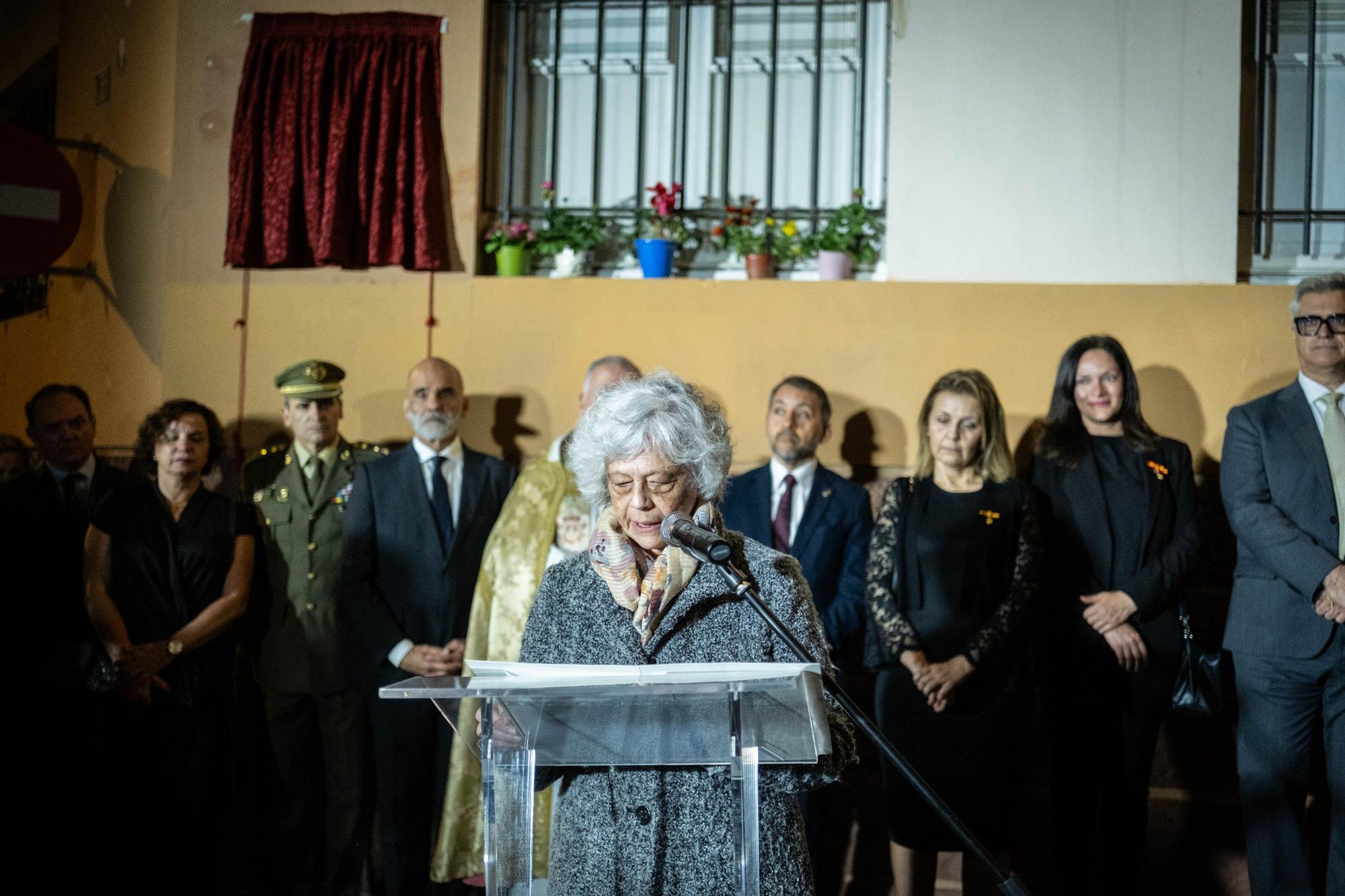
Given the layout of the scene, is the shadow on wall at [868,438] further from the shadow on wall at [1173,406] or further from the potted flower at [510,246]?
the potted flower at [510,246]

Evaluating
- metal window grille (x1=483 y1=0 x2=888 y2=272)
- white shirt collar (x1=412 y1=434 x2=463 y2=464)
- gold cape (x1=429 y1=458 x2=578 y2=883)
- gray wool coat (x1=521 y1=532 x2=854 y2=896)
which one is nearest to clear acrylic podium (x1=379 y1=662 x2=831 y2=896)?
gray wool coat (x1=521 y1=532 x2=854 y2=896)

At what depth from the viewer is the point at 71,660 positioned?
3.89m

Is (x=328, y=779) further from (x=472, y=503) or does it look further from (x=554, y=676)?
(x=554, y=676)

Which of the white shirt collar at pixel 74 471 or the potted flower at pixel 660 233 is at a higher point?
the potted flower at pixel 660 233

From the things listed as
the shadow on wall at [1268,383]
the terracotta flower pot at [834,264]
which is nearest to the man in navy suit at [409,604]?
the terracotta flower pot at [834,264]

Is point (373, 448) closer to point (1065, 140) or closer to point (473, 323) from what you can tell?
point (473, 323)

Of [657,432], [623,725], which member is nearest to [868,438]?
[657,432]

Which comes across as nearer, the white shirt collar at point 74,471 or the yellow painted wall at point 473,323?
the white shirt collar at point 74,471

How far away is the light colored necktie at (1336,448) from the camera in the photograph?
3426mm

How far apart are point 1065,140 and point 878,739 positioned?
3685 millimetres

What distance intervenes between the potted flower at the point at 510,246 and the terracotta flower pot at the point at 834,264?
3.92 feet

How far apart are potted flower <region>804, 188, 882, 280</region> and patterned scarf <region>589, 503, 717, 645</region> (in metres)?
2.98

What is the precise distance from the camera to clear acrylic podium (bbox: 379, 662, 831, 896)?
1577 millimetres

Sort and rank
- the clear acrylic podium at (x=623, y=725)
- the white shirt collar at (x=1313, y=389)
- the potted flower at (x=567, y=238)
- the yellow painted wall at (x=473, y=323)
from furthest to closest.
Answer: the potted flower at (x=567, y=238)
the yellow painted wall at (x=473, y=323)
the white shirt collar at (x=1313, y=389)
the clear acrylic podium at (x=623, y=725)
